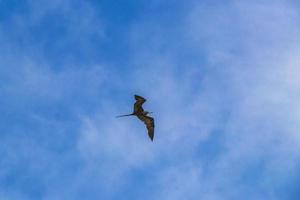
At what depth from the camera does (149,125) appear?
101438mm

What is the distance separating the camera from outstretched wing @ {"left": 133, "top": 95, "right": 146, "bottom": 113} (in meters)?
95.4

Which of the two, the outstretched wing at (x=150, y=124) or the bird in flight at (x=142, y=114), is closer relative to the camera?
the bird in flight at (x=142, y=114)

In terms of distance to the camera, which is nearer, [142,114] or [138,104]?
[138,104]

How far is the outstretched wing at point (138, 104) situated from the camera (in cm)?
9538

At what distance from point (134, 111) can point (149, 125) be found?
15.3 feet

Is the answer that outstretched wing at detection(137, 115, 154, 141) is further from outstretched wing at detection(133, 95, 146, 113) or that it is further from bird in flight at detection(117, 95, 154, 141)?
outstretched wing at detection(133, 95, 146, 113)

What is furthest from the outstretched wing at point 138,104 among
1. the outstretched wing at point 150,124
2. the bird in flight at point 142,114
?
the outstretched wing at point 150,124

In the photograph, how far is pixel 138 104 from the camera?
96438 mm

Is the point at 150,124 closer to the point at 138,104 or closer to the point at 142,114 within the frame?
the point at 142,114

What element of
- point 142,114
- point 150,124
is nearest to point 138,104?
point 142,114

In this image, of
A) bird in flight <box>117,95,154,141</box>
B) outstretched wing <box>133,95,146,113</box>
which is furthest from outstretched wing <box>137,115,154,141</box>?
outstretched wing <box>133,95,146,113</box>

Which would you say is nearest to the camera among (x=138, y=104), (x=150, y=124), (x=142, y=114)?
(x=138, y=104)

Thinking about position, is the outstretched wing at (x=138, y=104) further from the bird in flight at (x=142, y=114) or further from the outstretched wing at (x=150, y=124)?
the outstretched wing at (x=150, y=124)

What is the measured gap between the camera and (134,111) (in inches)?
3866
